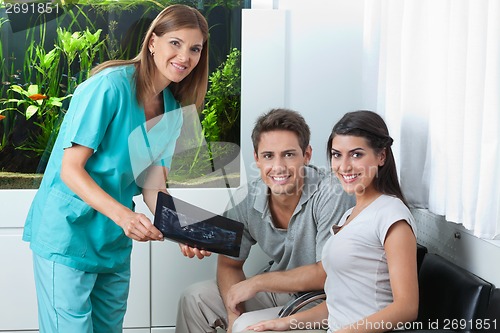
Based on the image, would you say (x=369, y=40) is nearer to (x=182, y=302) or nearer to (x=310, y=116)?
(x=310, y=116)

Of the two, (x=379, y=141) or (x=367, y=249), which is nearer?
(x=367, y=249)

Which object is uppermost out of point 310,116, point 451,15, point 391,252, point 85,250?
point 451,15

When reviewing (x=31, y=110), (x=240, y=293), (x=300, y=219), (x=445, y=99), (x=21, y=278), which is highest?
(x=445, y=99)

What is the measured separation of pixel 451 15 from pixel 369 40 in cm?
76

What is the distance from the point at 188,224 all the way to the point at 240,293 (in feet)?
1.12

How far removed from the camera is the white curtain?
1.65 m

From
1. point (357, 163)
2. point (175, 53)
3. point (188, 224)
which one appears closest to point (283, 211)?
point (188, 224)

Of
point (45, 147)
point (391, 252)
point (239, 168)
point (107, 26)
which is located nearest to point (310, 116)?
point (239, 168)

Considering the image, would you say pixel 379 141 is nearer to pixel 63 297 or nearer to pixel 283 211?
pixel 283 211

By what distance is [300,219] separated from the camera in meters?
2.22

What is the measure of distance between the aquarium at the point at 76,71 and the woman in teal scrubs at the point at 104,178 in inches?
22.9

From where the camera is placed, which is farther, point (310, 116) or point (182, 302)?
point (310, 116)

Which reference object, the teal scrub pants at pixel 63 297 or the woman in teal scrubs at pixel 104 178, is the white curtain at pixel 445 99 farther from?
the teal scrub pants at pixel 63 297

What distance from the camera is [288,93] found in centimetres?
285
